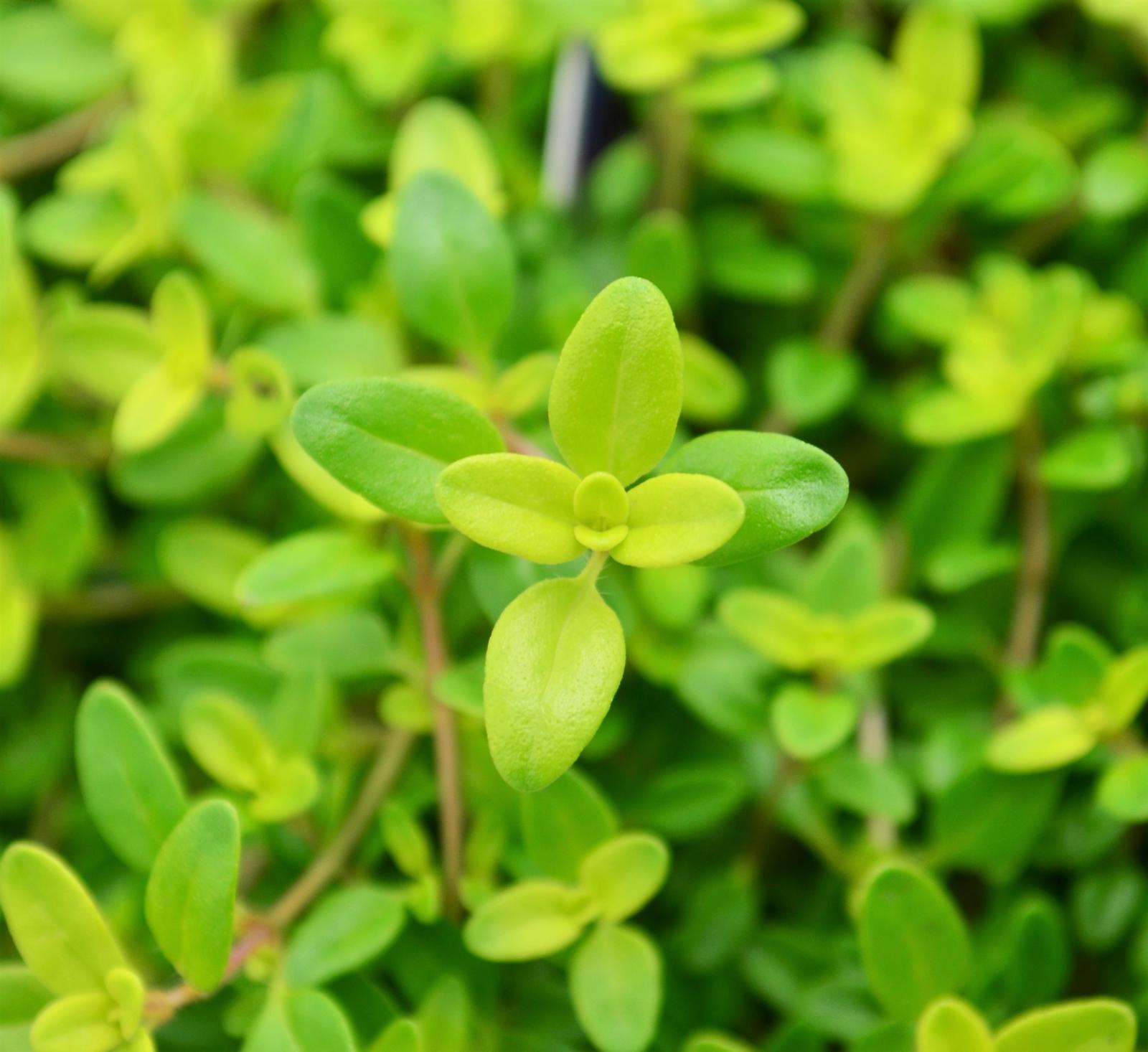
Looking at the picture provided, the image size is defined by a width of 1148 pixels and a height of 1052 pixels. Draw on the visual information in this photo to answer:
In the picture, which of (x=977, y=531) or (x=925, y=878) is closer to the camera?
(x=925, y=878)

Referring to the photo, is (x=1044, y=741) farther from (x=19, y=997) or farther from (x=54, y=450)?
(x=54, y=450)


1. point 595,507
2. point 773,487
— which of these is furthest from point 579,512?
point 773,487

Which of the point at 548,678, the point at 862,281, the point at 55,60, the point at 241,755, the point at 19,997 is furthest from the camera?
the point at 55,60

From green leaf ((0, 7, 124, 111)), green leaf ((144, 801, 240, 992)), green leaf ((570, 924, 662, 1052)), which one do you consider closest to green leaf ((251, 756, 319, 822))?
green leaf ((144, 801, 240, 992))

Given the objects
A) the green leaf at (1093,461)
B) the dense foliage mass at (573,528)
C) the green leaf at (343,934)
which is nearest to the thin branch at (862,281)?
the dense foliage mass at (573,528)

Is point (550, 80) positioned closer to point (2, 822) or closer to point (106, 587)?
point (106, 587)

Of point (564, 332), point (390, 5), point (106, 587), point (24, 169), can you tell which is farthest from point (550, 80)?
point (106, 587)

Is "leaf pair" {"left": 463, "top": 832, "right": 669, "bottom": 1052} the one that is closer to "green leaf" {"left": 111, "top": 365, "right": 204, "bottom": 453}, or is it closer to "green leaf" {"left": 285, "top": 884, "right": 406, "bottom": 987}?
"green leaf" {"left": 285, "top": 884, "right": 406, "bottom": 987}
